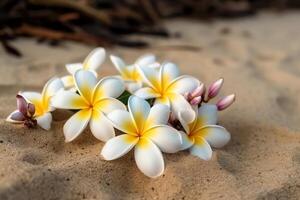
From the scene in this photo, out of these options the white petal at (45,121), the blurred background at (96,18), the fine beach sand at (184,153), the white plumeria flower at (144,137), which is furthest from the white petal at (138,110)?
the blurred background at (96,18)

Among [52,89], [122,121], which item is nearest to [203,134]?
[122,121]

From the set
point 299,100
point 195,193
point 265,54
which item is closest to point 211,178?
point 195,193

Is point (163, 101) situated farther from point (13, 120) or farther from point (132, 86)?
point (13, 120)

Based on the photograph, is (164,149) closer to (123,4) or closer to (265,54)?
(265,54)

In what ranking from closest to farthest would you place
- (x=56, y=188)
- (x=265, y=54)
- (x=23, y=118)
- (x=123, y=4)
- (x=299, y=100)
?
(x=56, y=188) → (x=23, y=118) → (x=299, y=100) → (x=265, y=54) → (x=123, y=4)

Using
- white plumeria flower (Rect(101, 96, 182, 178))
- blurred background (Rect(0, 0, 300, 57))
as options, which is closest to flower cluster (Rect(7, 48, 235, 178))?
white plumeria flower (Rect(101, 96, 182, 178))

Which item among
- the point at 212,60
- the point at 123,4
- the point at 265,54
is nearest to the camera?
the point at 212,60

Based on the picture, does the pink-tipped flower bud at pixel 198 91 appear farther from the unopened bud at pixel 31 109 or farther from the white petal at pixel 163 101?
the unopened bud at pixel 31 109
